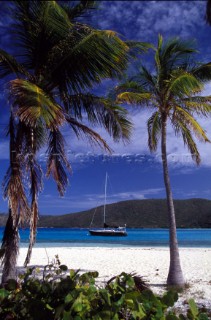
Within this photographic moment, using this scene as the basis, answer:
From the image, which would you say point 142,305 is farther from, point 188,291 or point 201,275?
point 201,275

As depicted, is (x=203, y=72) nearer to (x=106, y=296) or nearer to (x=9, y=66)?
(x=9, y=66)

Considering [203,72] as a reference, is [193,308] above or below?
below

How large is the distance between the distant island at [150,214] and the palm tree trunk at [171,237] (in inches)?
4369

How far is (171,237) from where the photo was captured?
9.48m

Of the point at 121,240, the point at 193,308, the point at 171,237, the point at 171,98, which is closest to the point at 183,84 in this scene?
the point at 171,98

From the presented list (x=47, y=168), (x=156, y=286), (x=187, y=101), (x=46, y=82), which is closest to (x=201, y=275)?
(x=156, y=286)

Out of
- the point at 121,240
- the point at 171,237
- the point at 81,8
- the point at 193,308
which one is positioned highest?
the point at 81,8

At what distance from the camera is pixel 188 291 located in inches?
347

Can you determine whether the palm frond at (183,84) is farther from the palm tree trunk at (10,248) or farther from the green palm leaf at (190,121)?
the palm tree trunk at (10,248)

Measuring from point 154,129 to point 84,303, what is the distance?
909 cm

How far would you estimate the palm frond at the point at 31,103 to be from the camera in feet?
20.4

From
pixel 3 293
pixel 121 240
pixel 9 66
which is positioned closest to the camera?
pixel 3 293

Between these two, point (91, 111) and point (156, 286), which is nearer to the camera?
point (91, 111)

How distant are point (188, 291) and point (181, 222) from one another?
403ft
